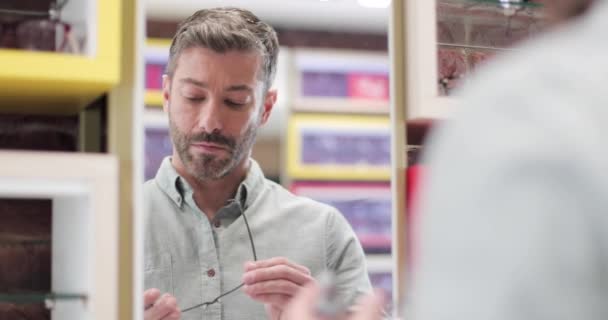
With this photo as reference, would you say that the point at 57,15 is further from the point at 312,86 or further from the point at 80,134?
the point at 312,86

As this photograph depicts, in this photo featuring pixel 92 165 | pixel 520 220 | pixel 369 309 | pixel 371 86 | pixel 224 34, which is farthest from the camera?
pixel 371 86

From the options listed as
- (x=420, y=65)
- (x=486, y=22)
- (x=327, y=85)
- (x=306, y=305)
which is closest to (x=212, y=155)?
(x=327, y=85)

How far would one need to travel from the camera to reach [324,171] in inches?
79.2

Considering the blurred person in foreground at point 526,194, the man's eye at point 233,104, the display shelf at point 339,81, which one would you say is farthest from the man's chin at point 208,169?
the blurred person in foreground at point 526,194

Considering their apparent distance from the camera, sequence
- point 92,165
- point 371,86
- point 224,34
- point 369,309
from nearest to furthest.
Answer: point 369,309 → point 92,165 → point 224,34 → point 371,86

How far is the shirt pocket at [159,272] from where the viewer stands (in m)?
1.76

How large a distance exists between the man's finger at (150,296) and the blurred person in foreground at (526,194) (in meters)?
1.31

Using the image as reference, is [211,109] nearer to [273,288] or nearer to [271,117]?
[271,117]

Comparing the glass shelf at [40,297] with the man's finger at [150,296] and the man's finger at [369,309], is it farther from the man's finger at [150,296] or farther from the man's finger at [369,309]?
the man's finger at [369,309]

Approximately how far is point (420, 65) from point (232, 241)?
566mm

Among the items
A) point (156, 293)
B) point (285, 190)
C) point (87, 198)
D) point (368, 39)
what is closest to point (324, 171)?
point (285, 190)

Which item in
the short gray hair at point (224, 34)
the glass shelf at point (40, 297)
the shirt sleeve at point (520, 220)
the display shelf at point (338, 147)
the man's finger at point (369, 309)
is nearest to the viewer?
the shirt sleeve at point (520, 220)

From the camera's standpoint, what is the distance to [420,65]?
192 cm

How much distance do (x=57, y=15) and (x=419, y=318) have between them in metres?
1.46
